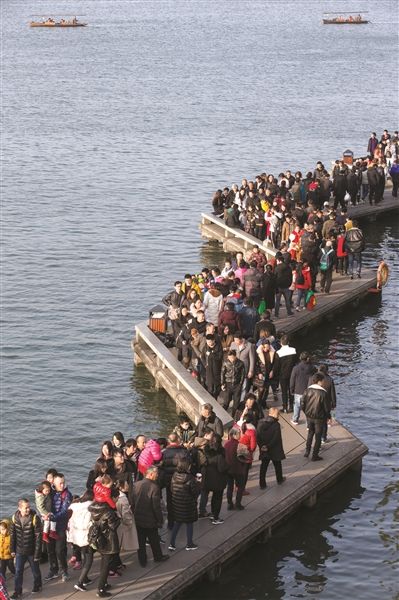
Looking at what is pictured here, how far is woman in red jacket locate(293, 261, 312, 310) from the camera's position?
101ft

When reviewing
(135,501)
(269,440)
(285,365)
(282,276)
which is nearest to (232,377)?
(285,365)

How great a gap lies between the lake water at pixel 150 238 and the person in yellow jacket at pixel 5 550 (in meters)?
3.14

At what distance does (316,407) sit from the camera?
2192 centimetres

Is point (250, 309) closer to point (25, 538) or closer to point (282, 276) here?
point (282, 276)

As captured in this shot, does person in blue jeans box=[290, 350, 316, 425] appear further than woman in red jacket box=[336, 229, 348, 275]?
No

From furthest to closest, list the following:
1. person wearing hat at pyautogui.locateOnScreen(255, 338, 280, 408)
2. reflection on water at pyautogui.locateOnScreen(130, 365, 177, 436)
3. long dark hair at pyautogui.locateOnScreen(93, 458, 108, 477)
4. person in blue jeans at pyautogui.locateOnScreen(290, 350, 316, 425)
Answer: reflection on water at pyautogui.locateOnScreen(130, 365, 177, 436), person wearing hat at pyautogui.locateOnScreen(255, 338, 280, 408), person in blue jeans at pyautogui.locateOnScreen(290, 350, 316, 425), long dark hair at pyautogui.locateOnScreen(93, 458, 108, 477)

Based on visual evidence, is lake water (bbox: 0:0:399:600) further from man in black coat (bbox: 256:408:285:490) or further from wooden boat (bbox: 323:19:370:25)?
wooden boat (bbox: 323:19:370:25)

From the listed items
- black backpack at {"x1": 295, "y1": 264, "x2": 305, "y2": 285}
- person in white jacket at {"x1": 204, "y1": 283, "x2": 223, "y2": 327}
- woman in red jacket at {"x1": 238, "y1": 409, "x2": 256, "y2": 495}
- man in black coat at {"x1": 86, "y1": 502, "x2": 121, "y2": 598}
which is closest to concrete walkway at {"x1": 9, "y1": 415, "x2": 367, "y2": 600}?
man in black coat at {"x1": 86, "y1": 502, "x2": 121, "y2": 598}

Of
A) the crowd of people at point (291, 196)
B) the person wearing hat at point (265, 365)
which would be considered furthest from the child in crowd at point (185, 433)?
the crowd of people at point (291, 196)

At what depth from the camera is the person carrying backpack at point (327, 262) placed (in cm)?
3225

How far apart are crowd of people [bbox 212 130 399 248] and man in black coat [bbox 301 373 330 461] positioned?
1132 centimetres

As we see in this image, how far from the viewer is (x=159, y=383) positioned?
29.3m

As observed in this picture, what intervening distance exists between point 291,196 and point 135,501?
21.7m

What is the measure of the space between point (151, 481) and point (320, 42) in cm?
11631
